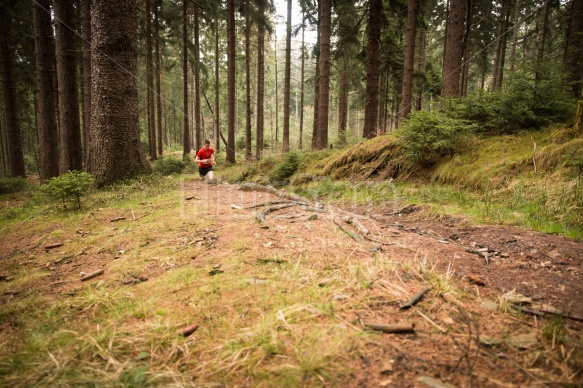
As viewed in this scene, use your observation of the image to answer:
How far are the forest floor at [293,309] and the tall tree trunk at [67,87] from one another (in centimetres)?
879

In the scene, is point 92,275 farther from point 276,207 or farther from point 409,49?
point 409,49

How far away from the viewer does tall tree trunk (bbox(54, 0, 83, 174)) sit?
996cm

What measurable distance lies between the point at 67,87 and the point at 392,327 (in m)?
13.6

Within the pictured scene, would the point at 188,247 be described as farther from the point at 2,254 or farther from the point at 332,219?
the point at 2,254

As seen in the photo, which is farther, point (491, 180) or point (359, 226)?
point (491, 180)

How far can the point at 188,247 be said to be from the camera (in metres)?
3.39

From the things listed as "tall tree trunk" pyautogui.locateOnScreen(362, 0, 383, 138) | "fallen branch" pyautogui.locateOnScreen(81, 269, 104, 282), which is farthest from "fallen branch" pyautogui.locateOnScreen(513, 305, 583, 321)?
"tall tree trunk" pyautogui.locateOnScreen(362, 0, 383, 138)

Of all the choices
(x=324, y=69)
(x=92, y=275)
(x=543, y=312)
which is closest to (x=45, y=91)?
(x=324, y=69)

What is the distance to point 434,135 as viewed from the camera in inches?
256

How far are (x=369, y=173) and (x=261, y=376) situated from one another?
7.35m

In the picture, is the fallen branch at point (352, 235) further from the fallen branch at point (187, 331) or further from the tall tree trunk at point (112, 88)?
the tall tree trunk at point (112, 88)

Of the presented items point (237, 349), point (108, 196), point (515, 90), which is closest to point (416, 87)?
point (515, 90)

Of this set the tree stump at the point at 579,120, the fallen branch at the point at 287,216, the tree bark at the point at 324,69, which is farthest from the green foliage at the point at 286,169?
the tree stump at the point at 579,120

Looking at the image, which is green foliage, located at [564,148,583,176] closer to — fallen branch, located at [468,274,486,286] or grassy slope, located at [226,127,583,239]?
grassy slope, located at [226,127,583,239]
